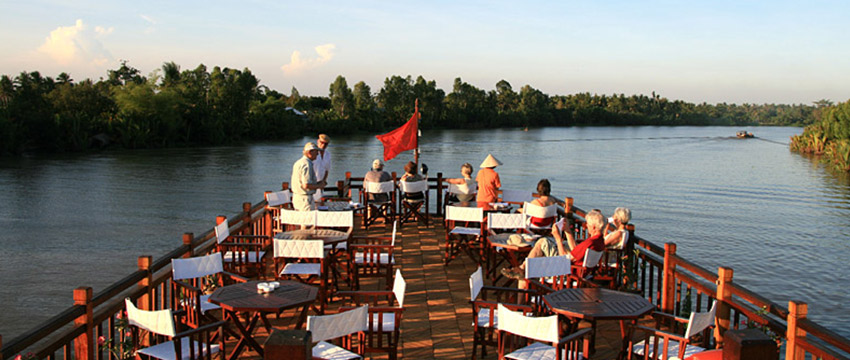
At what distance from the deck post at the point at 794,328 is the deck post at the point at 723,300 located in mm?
741

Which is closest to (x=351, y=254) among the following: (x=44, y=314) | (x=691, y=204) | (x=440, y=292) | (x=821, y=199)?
(x=440, y=292)

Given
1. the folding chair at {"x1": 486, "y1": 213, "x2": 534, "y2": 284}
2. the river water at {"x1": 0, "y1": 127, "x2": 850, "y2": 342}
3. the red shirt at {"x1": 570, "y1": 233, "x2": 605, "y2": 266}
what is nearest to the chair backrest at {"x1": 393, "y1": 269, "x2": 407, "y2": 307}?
the red shirt at {"x1": 570, "y1": 233, "x2": 605, "y2": 266}

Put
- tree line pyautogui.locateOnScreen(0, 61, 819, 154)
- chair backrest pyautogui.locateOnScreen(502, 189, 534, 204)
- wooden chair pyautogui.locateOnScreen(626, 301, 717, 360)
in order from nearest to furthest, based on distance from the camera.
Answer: wooden chair pyautogui.locateOnScreen(626, 301, 717, 360) < chair backrest pyautogui.locateOnScreen(502, 189, 534, 204) < tree line pyautogui.locateOnScreen(0, 61, 819, 154)

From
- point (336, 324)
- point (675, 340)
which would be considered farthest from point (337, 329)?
point (675, 340)

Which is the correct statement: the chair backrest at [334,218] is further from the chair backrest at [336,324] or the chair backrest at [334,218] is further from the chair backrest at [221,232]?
the chair backrest at [336,324]

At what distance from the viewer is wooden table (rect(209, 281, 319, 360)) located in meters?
4.45

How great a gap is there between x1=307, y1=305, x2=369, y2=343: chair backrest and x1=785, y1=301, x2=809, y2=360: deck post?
277 cm

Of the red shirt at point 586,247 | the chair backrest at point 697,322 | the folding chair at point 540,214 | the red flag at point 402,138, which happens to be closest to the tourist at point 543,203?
the folding chair at point 540,214

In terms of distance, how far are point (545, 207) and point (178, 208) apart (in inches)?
851

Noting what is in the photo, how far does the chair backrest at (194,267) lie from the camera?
16.8 ft

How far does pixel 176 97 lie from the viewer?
6169 cm

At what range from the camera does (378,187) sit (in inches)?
391

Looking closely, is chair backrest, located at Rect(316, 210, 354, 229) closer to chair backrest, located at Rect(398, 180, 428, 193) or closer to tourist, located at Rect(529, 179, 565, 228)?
tourist, located at Rect(529, 179, 565, 228)

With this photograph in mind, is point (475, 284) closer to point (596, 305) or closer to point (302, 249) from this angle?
point (596, 305)
